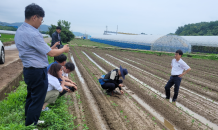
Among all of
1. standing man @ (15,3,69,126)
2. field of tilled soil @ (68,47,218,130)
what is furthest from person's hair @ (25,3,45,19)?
field of tilled soil @ (68,47,218,130)

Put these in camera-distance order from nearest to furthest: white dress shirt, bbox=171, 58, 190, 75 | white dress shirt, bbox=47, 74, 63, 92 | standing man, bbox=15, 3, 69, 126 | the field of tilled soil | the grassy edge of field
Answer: standing man, bbox=15, 3, 69, 126
the grassy edge of field
white dress shirt, bbox=47, 74, 63, 92
the field of tilled soil
white dress shirt, bbox=171, 58, 190, 75

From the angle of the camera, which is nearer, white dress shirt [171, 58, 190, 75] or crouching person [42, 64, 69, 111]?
crouching person [42, 64, 69, 111]

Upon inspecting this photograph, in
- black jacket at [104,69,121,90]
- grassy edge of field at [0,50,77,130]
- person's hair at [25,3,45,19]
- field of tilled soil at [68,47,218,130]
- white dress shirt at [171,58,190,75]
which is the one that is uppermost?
person's hair at [25,3,45,19]

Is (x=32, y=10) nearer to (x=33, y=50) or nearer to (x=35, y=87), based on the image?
(x=33, y=50)

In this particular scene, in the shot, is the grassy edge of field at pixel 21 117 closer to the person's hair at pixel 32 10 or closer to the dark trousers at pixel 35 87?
the dark trousers at pixel 35 87

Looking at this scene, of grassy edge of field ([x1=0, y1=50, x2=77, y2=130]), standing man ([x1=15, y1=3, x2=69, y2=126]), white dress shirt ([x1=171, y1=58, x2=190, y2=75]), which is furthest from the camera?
white dress shirt ([x1=171, y1=58, x2=190, y2=75])

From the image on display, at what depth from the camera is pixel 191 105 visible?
18.2ft

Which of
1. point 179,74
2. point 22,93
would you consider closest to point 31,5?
point 22,93

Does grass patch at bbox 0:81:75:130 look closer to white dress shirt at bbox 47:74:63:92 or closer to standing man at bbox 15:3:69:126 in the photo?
white dress shirt at bbox 47:74:63:92

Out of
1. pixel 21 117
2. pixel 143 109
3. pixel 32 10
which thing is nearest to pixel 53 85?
pixel 21 117

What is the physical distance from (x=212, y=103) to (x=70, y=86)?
512 centimetres

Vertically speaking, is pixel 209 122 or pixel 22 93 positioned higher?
pixel 22 93

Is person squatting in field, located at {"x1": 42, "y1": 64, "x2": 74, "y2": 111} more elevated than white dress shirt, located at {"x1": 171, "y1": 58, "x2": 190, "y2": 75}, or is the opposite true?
white dress shirt, located at {"x1": 171, "y1": 58, "x2": 190, "y2": 75}

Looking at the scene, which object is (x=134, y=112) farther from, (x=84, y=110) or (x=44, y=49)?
(x=44, y=49)
